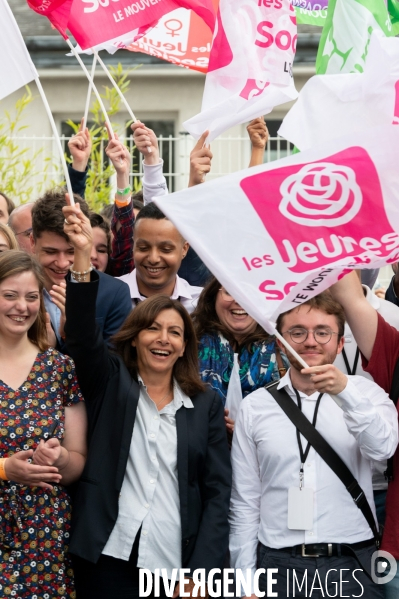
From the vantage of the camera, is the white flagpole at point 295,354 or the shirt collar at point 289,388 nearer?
the white flagpole at point 295,354

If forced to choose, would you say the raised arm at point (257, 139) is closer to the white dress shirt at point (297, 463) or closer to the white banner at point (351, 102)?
the white banner at point (351, 102)

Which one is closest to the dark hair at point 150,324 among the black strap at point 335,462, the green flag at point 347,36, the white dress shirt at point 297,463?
the white dress shirt at point 297,463

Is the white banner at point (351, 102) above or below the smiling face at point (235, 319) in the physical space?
above

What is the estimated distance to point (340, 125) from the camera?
5.18m

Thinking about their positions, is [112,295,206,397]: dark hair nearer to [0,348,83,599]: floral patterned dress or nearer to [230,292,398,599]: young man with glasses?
[230,292,398,599]: young man with glasses

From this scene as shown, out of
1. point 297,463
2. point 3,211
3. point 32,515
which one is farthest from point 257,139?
point 32,515

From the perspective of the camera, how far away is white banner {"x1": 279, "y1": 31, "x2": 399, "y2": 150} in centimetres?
492

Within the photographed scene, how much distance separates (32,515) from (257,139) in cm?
284

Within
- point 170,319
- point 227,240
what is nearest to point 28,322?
point 170,319

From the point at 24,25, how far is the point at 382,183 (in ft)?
40.5

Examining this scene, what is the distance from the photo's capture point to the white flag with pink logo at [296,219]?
4383 millimetres

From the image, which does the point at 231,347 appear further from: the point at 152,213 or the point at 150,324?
the point at 152,213

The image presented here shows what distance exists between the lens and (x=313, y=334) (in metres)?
4.92

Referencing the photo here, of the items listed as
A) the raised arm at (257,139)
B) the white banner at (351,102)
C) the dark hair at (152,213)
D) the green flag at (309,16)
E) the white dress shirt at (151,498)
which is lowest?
the white dress shirt at (151,498)
